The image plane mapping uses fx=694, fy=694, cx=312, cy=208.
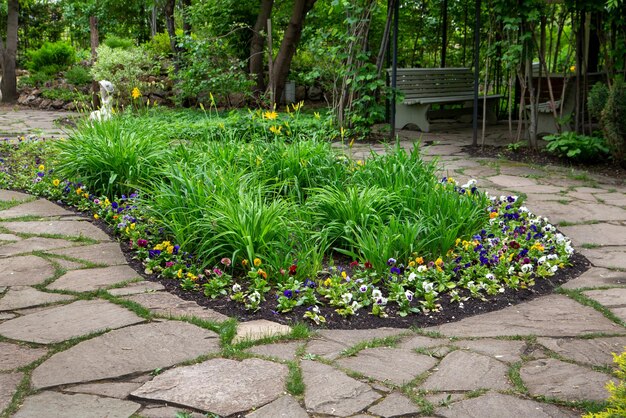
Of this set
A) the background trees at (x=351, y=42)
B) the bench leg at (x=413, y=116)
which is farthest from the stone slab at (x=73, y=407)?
the bench leg at (x=413, y=116)

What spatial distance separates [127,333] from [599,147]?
556cm

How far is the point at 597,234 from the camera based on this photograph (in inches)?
188

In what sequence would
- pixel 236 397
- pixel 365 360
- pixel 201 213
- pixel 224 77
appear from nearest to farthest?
pixel 236 397 → pixel 365 360 → pixel 201 213 → pixel 224 77

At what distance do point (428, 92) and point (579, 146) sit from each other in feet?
11.5

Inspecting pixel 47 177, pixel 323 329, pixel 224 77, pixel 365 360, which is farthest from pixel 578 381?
pixel 224 77

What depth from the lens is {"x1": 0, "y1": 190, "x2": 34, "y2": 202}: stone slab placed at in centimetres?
557

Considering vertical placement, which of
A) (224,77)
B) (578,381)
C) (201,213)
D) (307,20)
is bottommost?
(578,381)

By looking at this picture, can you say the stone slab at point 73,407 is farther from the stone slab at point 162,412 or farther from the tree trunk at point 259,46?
the tree trunk at point 259,46

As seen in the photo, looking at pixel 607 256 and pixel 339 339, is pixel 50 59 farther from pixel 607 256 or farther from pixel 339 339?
pixel 339 339

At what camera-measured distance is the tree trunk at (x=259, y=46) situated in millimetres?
12203

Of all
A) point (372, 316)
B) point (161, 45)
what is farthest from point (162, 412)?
point (161, 45)

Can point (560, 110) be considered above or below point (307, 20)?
below

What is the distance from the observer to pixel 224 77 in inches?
414

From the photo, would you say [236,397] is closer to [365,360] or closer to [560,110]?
[365,360]
